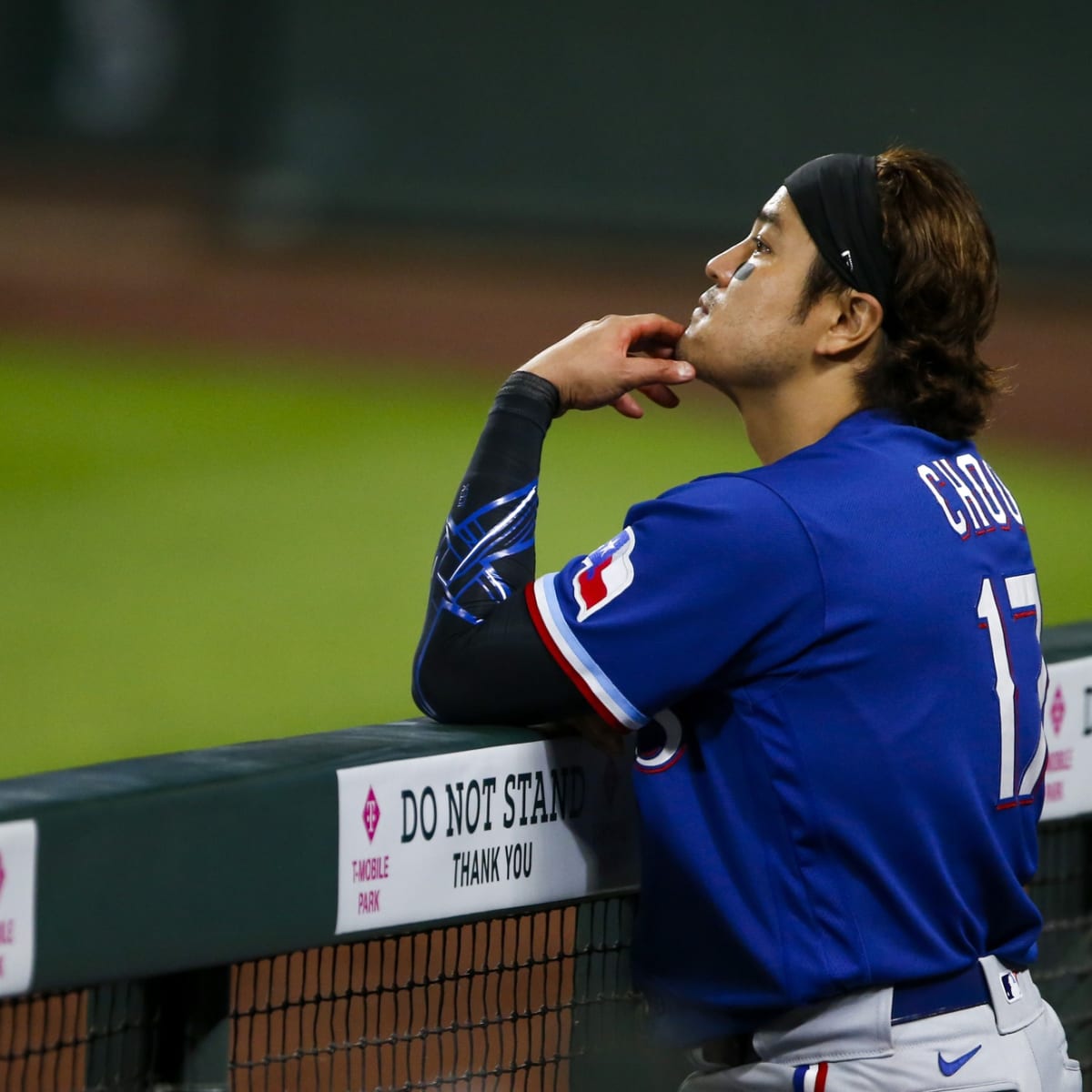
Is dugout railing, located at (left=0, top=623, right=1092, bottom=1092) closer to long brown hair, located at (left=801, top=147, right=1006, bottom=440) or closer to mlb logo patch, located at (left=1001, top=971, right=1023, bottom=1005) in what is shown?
mlb logo patch, located at (left=1001, top=971, right=1023, bottom=1005)

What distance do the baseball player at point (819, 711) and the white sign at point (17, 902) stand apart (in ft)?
1.92

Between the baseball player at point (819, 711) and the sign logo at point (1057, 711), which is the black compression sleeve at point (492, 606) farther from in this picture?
the sign logo at point (1057, 711)

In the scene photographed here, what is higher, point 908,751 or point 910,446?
point 910,446

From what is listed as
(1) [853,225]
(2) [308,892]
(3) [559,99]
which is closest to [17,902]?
(2) [308,892]

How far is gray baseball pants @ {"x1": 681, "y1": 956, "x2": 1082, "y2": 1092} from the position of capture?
1876mm

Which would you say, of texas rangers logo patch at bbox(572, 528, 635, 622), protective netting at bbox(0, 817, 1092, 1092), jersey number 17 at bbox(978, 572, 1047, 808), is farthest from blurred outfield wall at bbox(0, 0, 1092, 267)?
texas rangers logo patch at bbox(572, 528, 635, 622)

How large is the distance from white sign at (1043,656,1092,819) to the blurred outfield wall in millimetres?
11602

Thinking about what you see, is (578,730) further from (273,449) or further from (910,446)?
(273,449)

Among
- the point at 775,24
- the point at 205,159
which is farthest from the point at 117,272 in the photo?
the point at 775,24

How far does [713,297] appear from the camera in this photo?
7.22 feet

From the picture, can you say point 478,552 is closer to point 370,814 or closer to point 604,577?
point 604,577

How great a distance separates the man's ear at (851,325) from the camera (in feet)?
6.94

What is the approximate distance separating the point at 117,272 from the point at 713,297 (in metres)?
13.8

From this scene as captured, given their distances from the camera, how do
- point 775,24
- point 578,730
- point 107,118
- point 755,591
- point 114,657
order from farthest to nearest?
point 107,118
point 775,24
point 114,657
point 578,730
point 755,591
